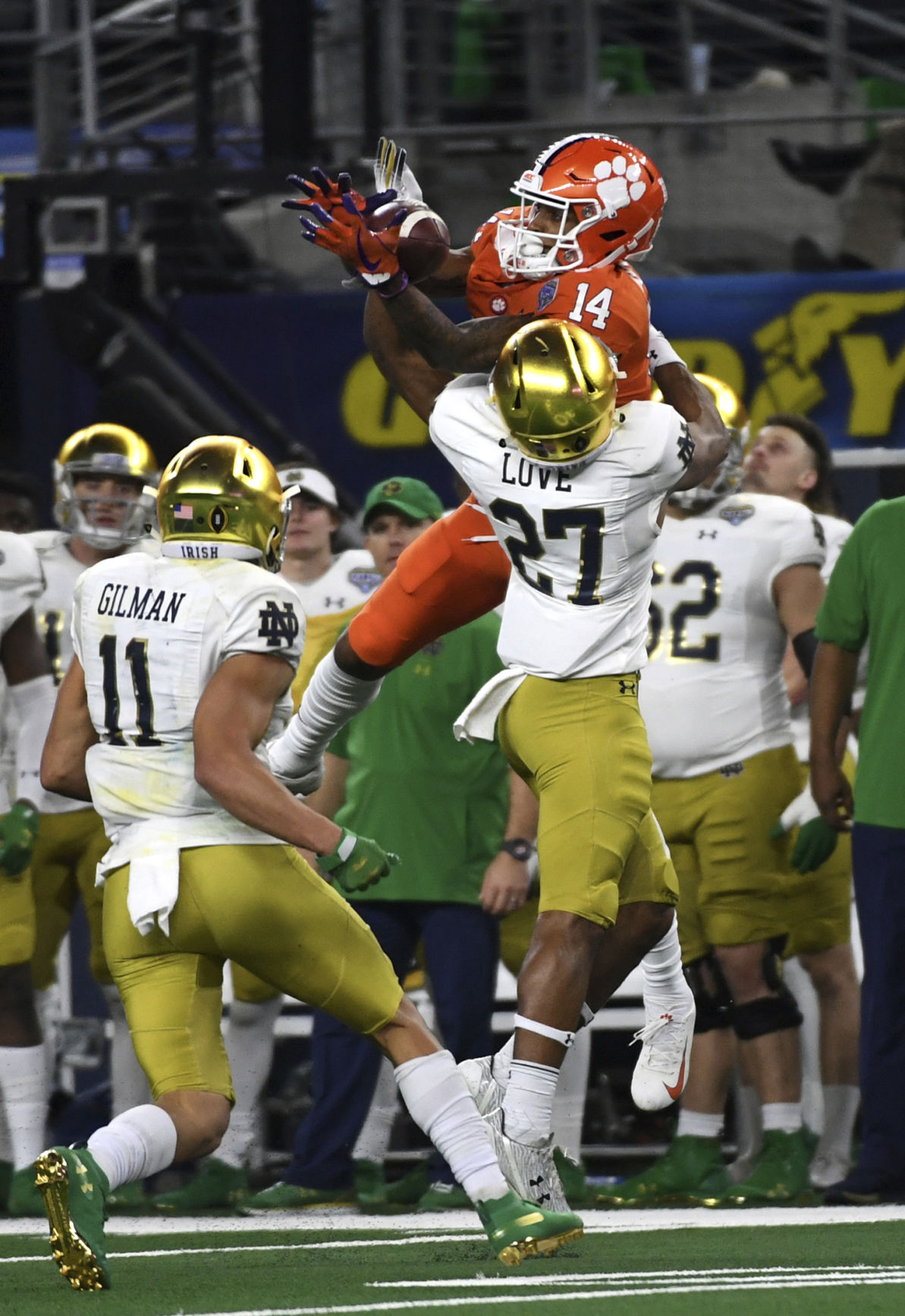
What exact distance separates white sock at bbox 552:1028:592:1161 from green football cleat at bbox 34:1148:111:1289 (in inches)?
92.7

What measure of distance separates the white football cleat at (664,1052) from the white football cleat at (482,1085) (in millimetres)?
311

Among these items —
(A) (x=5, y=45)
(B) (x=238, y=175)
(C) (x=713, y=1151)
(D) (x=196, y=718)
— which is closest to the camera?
(D) (x=196, y=718)

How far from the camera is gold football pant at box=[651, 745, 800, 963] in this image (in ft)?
20.6

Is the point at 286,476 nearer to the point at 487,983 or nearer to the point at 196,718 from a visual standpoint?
the point at 487,983

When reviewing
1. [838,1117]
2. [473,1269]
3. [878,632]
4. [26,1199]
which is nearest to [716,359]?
[878,632]

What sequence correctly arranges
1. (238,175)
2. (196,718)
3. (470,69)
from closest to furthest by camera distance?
(196,718), (238,175), (470,69)

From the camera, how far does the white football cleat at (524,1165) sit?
4.54m

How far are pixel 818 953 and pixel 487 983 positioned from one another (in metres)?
0.91

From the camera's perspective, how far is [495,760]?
259 inches

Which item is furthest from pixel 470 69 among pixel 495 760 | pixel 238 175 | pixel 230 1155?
pixel 230 1155

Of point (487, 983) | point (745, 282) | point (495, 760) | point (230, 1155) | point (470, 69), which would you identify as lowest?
point (230, 1155)

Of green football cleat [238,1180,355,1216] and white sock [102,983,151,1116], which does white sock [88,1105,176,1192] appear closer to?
green football cleat [238,1180,355,1216]

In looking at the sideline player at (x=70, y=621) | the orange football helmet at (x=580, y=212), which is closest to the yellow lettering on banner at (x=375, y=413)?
the sideline player at (x=70, y=621)

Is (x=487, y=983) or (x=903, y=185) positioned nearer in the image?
(x=487, y=983)
